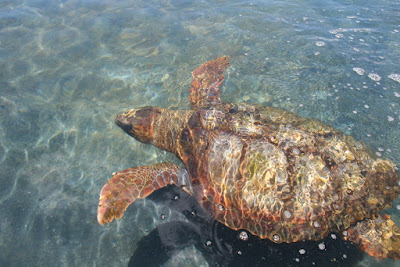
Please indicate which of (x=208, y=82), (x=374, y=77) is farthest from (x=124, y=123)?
(x=374, y=77)

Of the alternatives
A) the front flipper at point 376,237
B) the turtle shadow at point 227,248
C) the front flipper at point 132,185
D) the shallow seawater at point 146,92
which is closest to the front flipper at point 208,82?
the shallow seawater at point 146,92

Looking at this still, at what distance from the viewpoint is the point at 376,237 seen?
3.33 metres

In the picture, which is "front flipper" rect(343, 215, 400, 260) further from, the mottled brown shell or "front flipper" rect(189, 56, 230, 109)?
"front flipper" rect(189, 56, 230, 109)

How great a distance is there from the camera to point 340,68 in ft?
21.4

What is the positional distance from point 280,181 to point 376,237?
172cm

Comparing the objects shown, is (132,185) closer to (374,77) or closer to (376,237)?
(376,237)

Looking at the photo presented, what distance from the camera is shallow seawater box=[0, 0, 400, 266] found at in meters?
3.64

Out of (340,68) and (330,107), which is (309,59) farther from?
(330,107)

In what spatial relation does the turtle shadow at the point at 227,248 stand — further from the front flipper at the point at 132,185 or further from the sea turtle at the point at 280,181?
the front flipper at the point at 132,185

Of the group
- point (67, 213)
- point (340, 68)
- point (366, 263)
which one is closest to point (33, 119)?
point (67, 213)

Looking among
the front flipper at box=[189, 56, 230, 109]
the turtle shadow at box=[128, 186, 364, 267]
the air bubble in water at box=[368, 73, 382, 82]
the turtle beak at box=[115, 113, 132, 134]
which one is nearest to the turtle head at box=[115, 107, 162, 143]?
the turtle beak at box=[115, 113, 132, 134]

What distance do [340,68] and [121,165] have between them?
654cm

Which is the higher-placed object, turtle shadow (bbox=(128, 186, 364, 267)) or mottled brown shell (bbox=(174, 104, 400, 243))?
mottled brown shell (bbox=(174, 104, 400, 243))

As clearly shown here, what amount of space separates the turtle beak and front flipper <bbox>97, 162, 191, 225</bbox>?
1212mm
